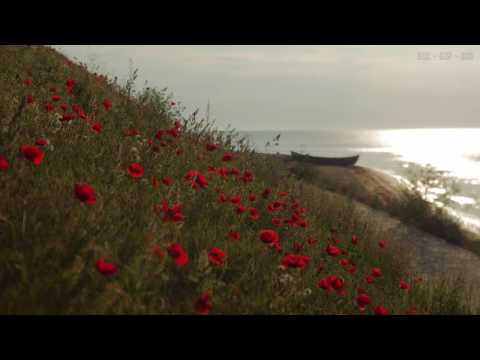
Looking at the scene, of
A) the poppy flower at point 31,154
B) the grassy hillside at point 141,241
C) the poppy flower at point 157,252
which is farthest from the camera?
the poppy flower at point 31,154

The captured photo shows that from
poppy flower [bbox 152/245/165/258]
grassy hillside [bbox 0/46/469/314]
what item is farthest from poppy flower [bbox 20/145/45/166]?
poppy flower [bbox 152/245/165/258]

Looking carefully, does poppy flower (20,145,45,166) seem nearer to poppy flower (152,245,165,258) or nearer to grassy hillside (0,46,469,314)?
grassy hillside (0,46,469,314)

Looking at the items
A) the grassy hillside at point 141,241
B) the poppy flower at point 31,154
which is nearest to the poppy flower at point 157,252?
the grassy hillside at point 141,241

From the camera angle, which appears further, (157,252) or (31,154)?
(31,154)

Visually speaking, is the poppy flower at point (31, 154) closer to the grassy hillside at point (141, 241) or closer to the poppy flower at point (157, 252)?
the grassy hillside at point (141, 241)

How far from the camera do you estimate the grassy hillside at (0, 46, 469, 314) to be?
2402mm

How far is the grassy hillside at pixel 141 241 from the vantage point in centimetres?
240

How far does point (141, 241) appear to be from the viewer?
280 cm

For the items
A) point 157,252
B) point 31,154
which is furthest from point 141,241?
point 31,154

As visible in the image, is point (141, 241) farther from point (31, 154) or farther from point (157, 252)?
point (31, 154)

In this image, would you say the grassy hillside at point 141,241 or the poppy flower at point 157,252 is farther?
the poppy flower at point 157,252
